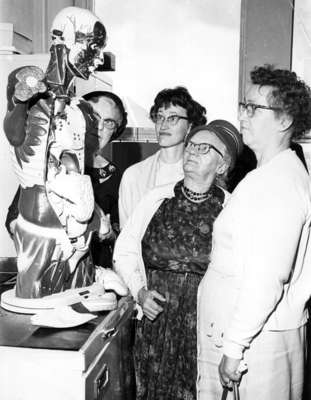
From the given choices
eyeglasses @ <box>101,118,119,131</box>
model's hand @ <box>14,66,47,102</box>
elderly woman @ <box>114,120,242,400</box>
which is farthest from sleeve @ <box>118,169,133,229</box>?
model's hand @ <box>14,66,47,102</box>

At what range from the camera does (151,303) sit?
171 cm

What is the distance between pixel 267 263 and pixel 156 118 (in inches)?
45.8

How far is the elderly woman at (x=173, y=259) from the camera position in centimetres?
174

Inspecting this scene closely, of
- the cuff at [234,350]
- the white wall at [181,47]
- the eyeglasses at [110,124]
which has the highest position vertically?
the white wall at [181,47]

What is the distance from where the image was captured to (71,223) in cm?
153

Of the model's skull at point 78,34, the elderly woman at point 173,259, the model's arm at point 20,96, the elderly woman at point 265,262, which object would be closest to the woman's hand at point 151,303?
the elderly woman at point 173,259

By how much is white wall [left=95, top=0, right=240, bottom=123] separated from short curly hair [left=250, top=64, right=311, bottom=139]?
198cm

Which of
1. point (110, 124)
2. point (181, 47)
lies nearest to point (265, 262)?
point (110, 124)

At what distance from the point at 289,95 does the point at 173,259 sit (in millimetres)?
689

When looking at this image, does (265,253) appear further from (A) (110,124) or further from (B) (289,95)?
(A) (110,124)

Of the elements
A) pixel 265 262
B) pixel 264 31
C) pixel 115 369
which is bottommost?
pixel 115 369

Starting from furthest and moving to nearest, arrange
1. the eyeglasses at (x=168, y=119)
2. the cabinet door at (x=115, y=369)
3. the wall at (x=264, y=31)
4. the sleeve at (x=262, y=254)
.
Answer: the wall at (x=264, y=31) < the eyeglasses at (x=168, y=119) < the cabinet door at (x=115, y=369) < the sleeve at (x=262, y=254)

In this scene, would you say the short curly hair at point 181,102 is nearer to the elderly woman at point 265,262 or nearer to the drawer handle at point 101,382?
the elderly woman at point 265,262

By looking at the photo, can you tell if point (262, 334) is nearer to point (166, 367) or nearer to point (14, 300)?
point (166, 367)
